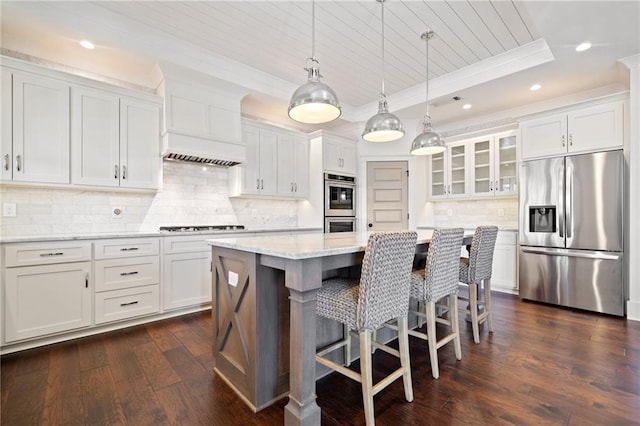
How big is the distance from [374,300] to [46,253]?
2753mm

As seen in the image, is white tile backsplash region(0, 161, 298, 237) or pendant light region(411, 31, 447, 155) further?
pendant light region(411, 31, 447, 155)

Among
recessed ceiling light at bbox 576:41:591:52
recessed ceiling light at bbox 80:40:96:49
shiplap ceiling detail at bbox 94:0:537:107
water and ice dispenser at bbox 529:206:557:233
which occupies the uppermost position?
shiplap ceiling detail at bbox 94:0:537:107

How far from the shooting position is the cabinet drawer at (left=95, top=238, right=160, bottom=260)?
2729mm

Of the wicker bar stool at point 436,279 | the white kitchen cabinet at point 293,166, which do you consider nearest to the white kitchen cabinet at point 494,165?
the white kitchen cabinet at point 293,166

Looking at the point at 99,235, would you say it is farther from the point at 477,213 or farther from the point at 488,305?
the point at 477,213

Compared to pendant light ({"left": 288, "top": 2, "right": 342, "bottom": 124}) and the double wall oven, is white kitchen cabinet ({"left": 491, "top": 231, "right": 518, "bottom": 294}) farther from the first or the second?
pendant light ({"left": 288, "top": 2, "right": 342, "bottom": 124})

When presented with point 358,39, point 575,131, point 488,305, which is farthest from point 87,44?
point 575,131

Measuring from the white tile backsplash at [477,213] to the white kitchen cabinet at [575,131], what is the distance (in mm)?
975

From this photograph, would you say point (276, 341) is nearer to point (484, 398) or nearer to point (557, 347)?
point (484, 398)

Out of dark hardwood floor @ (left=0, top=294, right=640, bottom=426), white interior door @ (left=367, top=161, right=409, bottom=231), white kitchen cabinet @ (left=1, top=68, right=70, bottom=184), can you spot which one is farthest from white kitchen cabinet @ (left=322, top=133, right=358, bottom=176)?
white kitchen cabinet @ (left=1, top=68, right=70, bottom=184)

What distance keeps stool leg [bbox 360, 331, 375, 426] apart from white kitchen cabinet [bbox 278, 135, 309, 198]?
319cm

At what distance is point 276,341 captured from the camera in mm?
1728

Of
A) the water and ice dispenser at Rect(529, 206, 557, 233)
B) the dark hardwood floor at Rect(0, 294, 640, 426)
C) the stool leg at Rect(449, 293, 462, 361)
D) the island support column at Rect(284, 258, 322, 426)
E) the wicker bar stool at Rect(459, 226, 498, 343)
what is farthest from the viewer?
the water and ice dispenser at Rect(529, 206, 557, 233)

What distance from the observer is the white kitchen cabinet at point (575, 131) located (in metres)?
3.20
